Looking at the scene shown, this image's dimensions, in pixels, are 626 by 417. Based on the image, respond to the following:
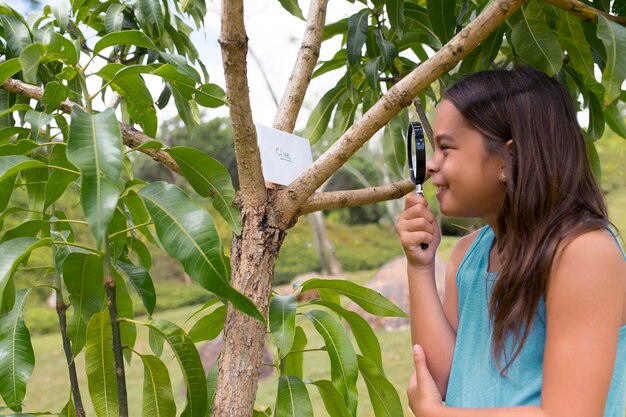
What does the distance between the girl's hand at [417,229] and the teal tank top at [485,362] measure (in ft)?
0.29

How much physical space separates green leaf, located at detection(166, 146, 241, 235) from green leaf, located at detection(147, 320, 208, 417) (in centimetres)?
18

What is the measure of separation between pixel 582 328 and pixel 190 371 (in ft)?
1.72

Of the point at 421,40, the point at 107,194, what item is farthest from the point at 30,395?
the point at 107,194

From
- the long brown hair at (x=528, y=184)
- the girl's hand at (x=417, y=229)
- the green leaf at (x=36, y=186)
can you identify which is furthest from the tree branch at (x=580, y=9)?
the green leaf at (x=36, y=186)

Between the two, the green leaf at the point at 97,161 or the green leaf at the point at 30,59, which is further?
the green leaf at the point at 30,59

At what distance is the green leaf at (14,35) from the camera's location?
128 cm

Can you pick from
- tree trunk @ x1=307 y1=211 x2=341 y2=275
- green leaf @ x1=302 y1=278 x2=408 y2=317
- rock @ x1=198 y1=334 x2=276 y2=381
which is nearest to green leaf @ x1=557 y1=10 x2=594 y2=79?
green leaf @ x1=302 y1=278 x2=408 y2=317

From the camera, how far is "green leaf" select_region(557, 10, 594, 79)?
4.03ft

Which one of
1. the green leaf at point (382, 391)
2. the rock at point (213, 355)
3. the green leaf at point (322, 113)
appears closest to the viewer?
the green leaf at point (382, 391)

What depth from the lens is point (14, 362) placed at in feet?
3.37

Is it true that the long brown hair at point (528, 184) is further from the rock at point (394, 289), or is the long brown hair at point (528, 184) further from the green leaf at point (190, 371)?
the rock at point (394, 289)

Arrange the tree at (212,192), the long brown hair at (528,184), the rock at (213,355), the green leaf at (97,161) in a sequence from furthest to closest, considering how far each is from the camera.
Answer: the rock at (213,355) → the long brown hair at (528,184) → the tree at (212,192) → the green leaf at (97,161)

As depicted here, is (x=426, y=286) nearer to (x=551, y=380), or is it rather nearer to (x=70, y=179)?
(x=551, y=380)

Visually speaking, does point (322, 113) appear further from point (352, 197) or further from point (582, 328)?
point (582, 328)
